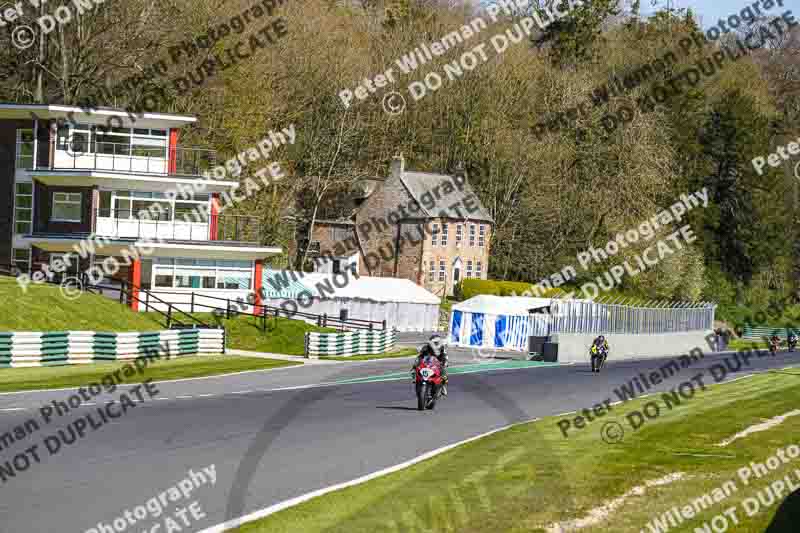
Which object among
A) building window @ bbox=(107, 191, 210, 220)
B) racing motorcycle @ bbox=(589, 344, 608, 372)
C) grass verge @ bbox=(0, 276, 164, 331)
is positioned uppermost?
building window @ bbox=(107, 191, 210, 220)

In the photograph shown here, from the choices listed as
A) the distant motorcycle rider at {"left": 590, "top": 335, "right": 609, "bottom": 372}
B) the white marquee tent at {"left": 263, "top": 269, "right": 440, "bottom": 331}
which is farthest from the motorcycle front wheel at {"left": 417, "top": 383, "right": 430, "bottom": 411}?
the white marquee tent at {"left": 263, "top": 269, "right": 440, "bottom": 331}

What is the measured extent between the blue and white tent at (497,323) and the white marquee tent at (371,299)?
844 cm

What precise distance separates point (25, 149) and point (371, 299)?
998 inches

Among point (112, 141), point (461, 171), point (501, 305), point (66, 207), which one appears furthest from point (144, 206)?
point (461, 171)

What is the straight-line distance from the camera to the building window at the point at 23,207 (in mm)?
53844

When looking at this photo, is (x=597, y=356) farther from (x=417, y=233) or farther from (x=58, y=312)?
(x=417, y=233)

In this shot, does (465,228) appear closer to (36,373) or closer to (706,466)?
(36,373)

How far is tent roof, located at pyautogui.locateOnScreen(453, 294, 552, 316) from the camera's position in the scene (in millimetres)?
64438

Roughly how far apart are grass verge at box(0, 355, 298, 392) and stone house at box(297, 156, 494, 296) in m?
45.8

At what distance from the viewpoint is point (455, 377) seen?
38.2 meters

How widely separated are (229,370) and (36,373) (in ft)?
21.4

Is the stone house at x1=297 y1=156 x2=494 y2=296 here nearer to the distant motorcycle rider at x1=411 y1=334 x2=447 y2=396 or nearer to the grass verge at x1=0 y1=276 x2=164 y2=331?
the grass verge at x1=0 y1=276 x2=164 y2=331

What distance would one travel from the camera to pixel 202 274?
5475cm

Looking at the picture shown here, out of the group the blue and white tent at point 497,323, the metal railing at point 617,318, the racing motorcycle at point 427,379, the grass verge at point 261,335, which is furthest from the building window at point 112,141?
the racing motorcycle at point 427,379
